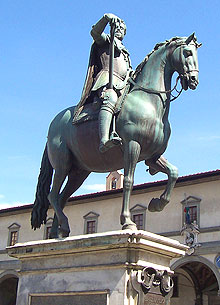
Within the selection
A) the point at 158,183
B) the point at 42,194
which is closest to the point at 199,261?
the point at 158,183

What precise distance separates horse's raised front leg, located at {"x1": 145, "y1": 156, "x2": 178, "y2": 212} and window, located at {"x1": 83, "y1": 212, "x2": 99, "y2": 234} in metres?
24.7

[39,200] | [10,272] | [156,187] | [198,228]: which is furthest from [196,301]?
[39,200]

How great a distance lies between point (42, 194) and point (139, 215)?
22016 mm

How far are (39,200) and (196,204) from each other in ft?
66.1

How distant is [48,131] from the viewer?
8297mm

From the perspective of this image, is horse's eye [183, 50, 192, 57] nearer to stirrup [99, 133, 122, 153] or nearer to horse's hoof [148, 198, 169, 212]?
stirrup [99, 133, 122, 153]

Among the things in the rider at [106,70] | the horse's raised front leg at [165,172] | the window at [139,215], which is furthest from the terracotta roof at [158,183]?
the horse's raised front leg at [165,172]

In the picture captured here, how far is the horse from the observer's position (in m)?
6.99

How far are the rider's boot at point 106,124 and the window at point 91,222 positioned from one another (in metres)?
25.1

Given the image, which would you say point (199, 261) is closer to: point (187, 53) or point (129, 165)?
point (129, 165)

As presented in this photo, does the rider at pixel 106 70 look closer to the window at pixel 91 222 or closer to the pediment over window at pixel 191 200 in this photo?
the pediment over window at pixel 191 200

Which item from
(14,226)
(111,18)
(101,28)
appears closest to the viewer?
(111,18)

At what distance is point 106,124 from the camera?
7.04 m

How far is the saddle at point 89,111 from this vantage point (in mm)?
7434
